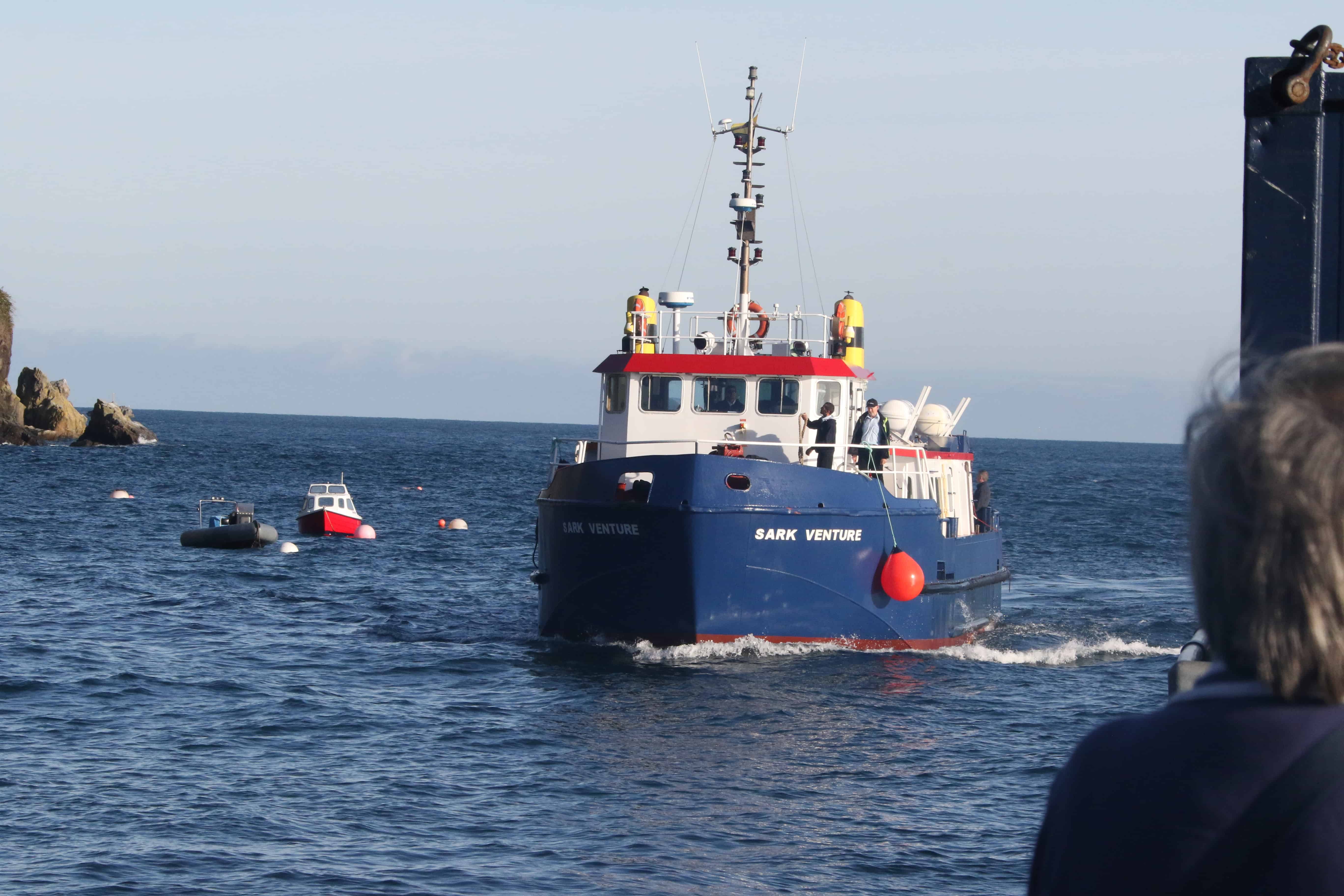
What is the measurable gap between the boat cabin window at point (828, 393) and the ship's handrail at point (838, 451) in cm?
60

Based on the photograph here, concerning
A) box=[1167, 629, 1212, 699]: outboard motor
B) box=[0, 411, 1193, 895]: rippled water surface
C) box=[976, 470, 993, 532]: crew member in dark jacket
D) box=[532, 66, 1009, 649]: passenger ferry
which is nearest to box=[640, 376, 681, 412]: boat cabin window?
box=[532, 66, 1009, 649]: passenger ferry

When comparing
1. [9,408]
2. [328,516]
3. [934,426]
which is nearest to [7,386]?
[9,408]

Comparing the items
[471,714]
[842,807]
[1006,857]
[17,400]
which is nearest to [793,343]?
[471,714]

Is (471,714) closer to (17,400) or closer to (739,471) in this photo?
(739,471)

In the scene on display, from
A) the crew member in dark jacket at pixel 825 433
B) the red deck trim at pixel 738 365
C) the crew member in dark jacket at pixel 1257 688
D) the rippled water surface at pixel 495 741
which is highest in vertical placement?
the red deck trim at pixel 738 365

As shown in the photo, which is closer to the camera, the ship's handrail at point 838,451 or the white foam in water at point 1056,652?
the ship's handrail at point 838,451

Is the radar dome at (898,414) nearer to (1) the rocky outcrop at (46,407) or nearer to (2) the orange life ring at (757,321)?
(2) the orange life ring at (757,321)

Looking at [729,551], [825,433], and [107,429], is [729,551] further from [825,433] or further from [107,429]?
[107,429]

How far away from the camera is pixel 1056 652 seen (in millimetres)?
20438

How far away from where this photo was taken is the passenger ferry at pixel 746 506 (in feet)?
54.4

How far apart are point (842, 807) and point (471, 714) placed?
16.6 ft

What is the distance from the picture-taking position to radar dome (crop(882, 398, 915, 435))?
23.4 metres

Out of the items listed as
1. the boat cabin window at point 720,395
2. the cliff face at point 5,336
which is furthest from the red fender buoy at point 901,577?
the cliff face at point 5,336

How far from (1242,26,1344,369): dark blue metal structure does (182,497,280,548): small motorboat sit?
34.1 metres
